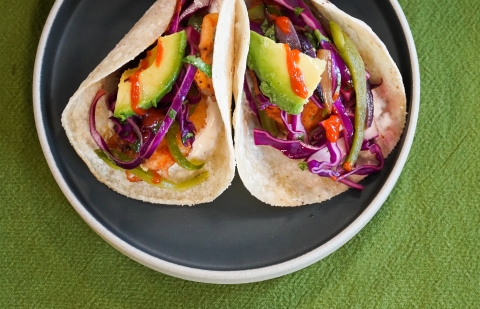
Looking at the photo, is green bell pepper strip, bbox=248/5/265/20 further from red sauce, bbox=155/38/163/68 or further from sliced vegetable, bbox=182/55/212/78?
red sauce, bbox=155/38/163/68

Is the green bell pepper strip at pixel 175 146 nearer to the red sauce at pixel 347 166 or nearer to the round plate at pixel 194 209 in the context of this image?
the round plate at pixel 194 209

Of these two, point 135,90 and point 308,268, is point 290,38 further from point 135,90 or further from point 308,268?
point 308,268

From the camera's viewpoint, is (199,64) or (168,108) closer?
(199,64)

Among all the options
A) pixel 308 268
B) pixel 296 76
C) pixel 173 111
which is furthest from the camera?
pixel 308 268

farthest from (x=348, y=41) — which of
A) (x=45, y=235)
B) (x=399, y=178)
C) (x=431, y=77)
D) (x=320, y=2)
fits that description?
(x=45, y=235)

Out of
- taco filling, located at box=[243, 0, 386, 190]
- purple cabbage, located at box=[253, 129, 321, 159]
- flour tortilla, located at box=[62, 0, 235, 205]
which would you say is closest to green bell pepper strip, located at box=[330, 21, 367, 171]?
taco filling, located at box=[243, 0, 386, 190]

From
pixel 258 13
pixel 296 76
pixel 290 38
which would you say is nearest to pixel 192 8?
pixel 258 13

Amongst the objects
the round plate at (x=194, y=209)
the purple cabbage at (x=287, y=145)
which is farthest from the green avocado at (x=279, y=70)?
the round plate at (x=194, y=209)

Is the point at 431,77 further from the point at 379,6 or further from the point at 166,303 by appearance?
the point at 166,303
